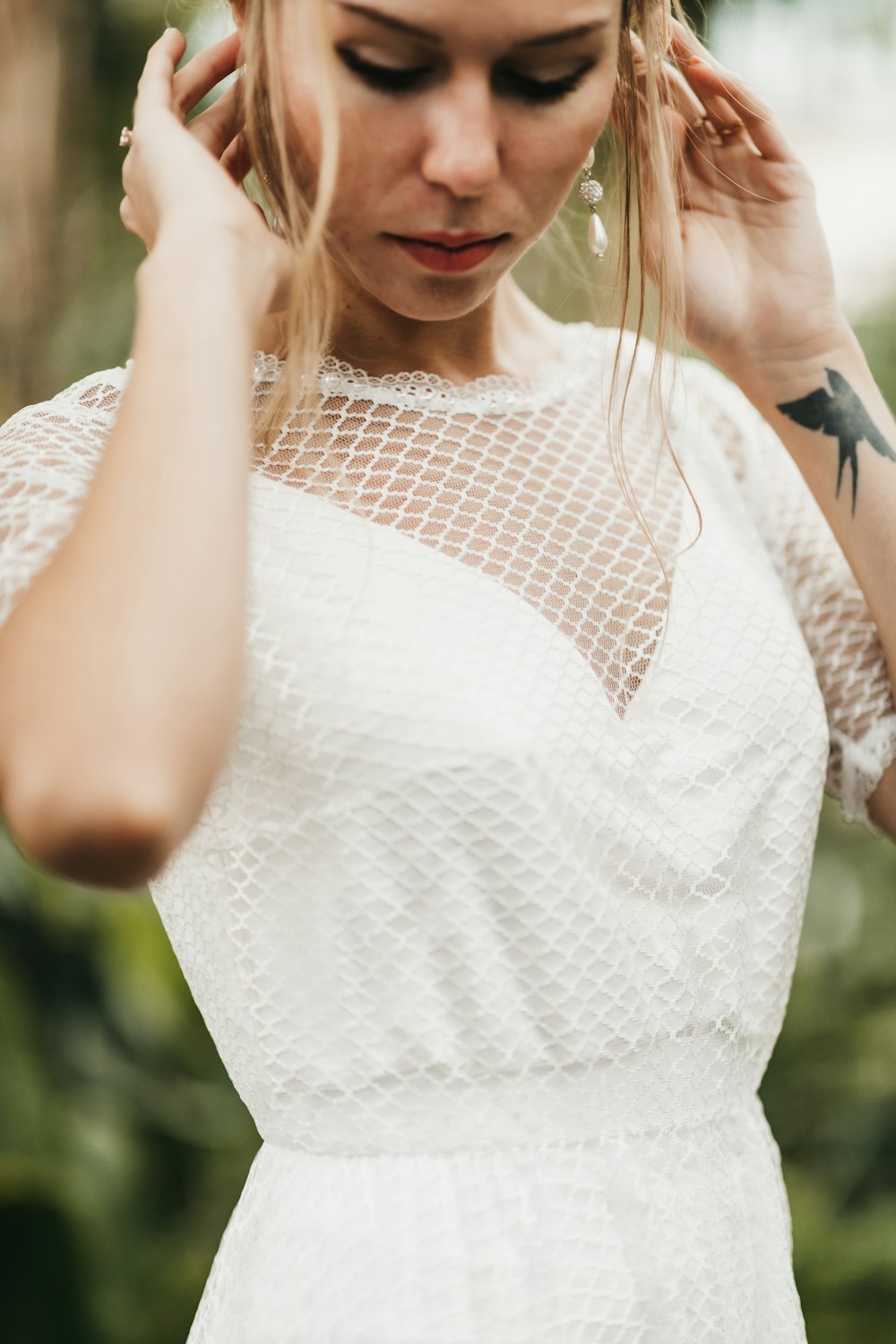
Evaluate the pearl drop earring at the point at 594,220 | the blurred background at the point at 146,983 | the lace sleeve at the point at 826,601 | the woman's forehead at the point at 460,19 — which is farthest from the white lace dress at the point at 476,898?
the blurred background at the point at 146,983

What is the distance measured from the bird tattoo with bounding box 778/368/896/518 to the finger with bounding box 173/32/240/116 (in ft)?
2.20

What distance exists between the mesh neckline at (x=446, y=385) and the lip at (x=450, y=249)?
19 cm

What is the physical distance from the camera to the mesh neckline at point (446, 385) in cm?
130

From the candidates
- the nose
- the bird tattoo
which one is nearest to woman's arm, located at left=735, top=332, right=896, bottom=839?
the bird tattoo

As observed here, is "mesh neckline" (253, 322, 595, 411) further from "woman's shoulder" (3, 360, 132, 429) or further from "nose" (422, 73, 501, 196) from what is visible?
"nose" (422, 73, 501, 196)

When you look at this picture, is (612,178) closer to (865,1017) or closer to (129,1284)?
(129,1284)

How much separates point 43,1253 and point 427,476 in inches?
61.6

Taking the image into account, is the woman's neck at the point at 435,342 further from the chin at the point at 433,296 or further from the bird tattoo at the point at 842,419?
the bird tattoo at the point at 842,419

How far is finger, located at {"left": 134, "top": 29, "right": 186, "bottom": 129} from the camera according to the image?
1.14 metres

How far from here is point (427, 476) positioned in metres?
1.28

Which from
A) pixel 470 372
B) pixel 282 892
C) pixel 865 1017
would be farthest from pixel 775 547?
pixel 865 1017

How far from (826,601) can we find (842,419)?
0.65ft

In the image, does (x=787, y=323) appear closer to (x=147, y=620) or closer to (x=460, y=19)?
(x=460, y=19)

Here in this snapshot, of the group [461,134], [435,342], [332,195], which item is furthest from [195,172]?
[435,342]
